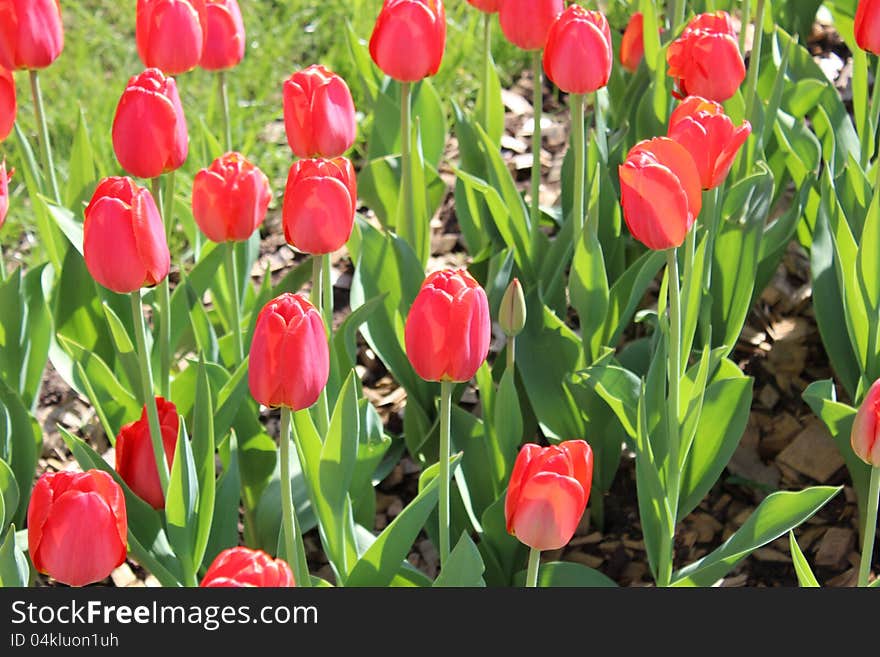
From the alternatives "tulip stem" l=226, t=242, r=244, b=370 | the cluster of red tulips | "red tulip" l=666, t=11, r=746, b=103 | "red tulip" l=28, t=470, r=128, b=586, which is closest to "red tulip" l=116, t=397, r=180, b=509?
the cluster of red tulips

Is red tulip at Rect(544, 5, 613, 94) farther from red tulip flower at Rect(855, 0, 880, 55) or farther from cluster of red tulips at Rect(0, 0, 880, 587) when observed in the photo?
red tulip flower at Rect(855, 0, 880, 55)

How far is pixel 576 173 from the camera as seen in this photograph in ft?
7.25

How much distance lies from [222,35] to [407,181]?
1.33 ft

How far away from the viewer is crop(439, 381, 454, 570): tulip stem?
1.64 meters

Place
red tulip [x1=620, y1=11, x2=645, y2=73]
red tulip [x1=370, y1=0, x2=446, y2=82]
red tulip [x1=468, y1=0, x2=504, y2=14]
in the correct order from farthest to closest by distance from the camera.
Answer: red tulip [x1=620, y1=11, x2=645, y2=73], red tulip [x1=468, y1=0, x2=504, y2=14], red tulip [x1=370, y1=0, x2=446, y2=82]

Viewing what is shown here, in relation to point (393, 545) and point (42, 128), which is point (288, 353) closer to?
point (393, 545)

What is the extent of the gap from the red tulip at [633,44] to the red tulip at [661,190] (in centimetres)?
114

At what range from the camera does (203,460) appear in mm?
1980

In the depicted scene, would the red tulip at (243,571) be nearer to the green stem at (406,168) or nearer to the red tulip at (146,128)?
the red tulip at (146,128)

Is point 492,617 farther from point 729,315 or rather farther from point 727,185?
point 727,185

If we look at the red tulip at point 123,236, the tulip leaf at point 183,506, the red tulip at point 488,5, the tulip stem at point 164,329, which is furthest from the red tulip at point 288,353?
the red tulip at point 488,5

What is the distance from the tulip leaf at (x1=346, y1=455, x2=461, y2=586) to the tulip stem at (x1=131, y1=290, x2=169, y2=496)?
32cm

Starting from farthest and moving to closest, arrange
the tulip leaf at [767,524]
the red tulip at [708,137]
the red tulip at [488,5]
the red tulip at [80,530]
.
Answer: the red tulip at [488,5], the tulip leaf at [767,524], the red tulip at [708,137], the red tulip at [80,530]

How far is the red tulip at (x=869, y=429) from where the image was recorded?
1.52 m
